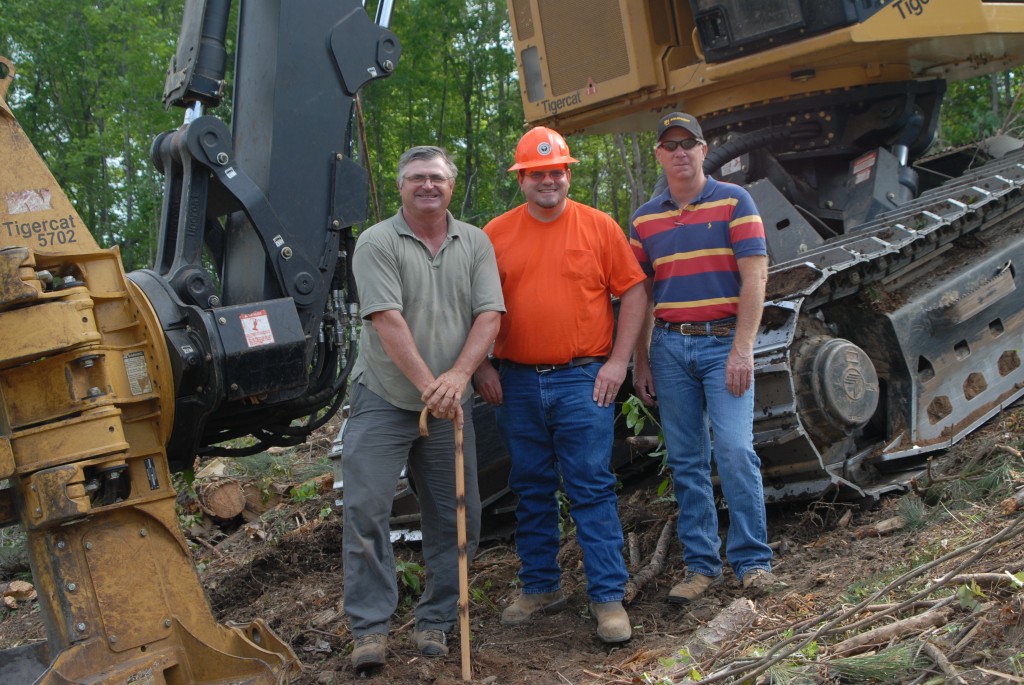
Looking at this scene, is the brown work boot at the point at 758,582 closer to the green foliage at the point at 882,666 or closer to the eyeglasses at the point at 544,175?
the green foliage at the point at 882,666

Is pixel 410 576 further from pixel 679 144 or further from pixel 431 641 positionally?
pixel 679 144

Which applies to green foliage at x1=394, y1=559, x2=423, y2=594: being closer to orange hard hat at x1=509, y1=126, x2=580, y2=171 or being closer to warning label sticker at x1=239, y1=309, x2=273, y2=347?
warning label sticker at x1=239, y1=309, x2=273, y2=347

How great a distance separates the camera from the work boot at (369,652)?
4438 millimetres

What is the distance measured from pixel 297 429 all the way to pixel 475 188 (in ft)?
56.9

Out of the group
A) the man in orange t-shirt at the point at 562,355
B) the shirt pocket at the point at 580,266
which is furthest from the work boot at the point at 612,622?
the shirt pocket at the point at 580,266

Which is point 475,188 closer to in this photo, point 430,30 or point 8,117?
point 430,30

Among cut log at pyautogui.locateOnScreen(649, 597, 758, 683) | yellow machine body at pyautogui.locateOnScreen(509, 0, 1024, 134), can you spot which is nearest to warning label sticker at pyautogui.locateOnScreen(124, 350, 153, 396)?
cut log at pyautogui.locateOnScreen(649, 597, 758, 683)

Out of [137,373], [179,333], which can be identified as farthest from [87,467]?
[179,333]

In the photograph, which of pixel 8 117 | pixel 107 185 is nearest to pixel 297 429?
pixel 8 117

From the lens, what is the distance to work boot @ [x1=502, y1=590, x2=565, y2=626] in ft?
16.4

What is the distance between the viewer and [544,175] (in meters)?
4.88

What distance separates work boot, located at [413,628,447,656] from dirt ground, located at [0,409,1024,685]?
0.04m

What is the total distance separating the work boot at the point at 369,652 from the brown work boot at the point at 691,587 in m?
1.27

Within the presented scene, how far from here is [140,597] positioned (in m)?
4.04
